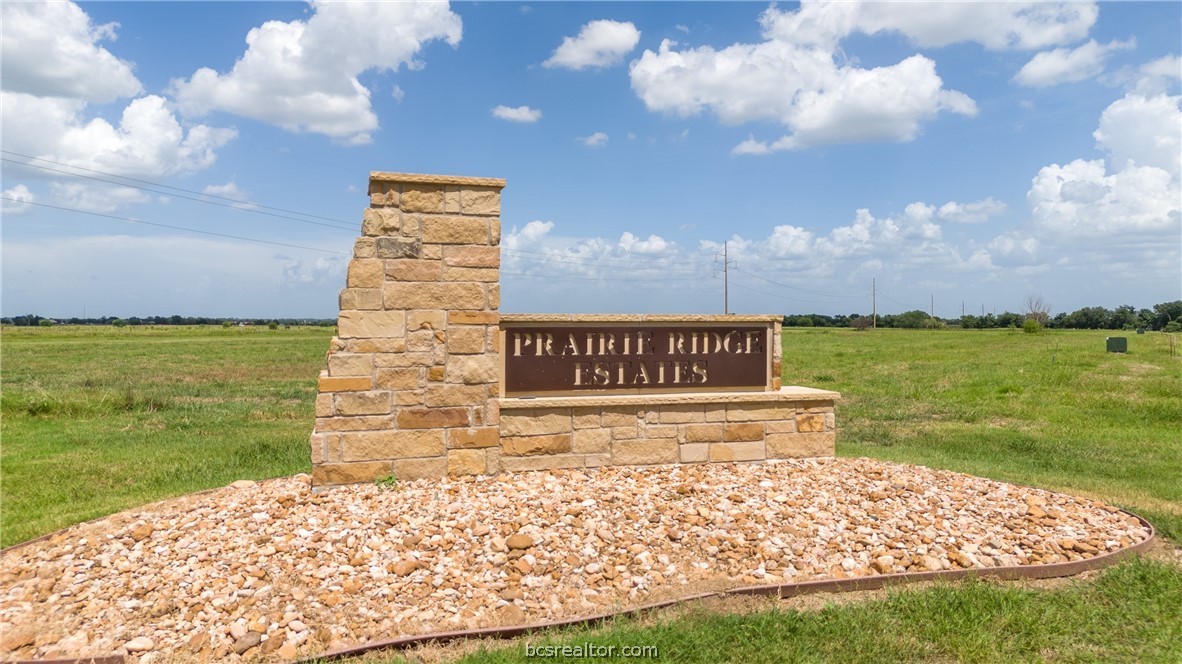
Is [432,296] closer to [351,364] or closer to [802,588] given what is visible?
[351,364]

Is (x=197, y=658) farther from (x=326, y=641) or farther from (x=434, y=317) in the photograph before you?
(x=434, y=317)

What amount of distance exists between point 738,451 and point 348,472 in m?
4.03

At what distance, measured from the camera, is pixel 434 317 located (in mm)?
6324

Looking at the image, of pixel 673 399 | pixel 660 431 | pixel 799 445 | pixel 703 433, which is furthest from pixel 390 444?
pixel 799 445

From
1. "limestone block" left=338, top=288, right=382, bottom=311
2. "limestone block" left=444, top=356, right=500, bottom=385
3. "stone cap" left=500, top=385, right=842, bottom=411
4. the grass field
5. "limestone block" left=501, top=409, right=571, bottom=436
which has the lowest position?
the grass field

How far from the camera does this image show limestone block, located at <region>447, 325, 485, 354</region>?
20.9 ft

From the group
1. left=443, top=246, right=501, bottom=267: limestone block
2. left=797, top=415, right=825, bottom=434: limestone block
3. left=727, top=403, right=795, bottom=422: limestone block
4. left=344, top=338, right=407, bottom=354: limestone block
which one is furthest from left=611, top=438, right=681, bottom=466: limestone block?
left=344, top=338, right=407, bottom=354: limestone block

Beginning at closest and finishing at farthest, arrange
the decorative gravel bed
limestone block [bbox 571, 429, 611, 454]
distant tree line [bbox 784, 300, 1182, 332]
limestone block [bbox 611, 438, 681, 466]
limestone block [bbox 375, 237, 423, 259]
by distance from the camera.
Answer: the decorative gravel bed → limestone block [bbox 375, 237, 423, 259] → limestone block [bbox 571, 429, 611, 454] → limestone block [bbox 611, 438, 681, 466] → distant tree line [bbox 784, 300, 1182, 332]

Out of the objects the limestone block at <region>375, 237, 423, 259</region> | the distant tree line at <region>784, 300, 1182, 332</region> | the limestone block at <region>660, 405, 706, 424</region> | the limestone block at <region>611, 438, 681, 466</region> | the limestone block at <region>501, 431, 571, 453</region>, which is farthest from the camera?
the distant tree line at <region>784, 300, 1182, 332</region>

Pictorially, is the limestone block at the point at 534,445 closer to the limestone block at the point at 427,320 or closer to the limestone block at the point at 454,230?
the limestone block at the point at 427,320

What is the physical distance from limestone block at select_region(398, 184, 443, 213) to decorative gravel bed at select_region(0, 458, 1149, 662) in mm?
2641

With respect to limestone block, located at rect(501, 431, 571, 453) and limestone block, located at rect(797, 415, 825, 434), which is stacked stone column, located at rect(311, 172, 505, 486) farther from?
limestone block, located at rect(797, 415, 825, 434)

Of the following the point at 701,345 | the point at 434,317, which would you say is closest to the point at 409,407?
the point at 434,317

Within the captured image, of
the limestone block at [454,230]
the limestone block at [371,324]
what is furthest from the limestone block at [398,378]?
the limestone block at [454,230]
